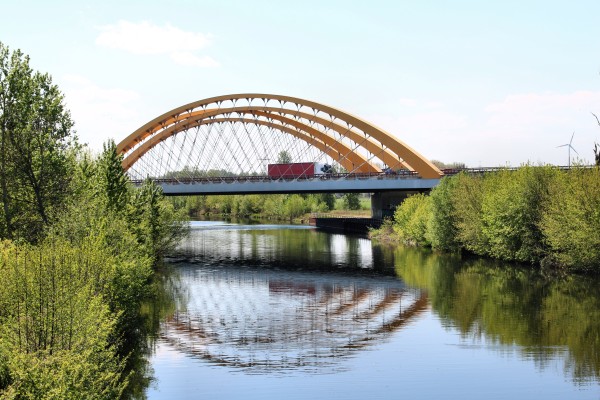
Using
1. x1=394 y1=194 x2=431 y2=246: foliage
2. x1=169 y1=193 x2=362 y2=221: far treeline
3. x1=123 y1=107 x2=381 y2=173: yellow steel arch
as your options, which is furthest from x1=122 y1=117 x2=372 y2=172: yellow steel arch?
x1=169 y1=193 x2=362 y2=221: far treeline

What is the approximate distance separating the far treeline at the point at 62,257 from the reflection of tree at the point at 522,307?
1370cm

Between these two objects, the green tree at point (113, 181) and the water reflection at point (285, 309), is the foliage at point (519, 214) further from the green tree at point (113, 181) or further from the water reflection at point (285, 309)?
the green tree at point (113, 181)

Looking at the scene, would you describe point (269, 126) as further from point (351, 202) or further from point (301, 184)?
point (351, 202)

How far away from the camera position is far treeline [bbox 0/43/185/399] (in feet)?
46.9

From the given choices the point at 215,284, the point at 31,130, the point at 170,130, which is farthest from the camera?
the point at 170,130

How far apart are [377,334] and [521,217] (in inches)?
1006

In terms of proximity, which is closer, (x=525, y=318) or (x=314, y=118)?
(x=525, y=318)

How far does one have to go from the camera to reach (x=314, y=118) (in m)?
74.4

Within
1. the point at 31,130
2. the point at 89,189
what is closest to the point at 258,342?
the point at 89,189

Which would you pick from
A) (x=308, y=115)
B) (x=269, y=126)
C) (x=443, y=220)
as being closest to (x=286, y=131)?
(x=269, y=126)

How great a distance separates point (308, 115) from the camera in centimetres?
7406

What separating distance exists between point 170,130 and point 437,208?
34.1m

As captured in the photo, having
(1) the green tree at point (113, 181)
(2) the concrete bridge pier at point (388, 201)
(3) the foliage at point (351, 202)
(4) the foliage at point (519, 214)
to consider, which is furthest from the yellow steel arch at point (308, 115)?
(3) the foliage at point (351, 202)

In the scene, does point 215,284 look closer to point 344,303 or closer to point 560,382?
point 344,303
